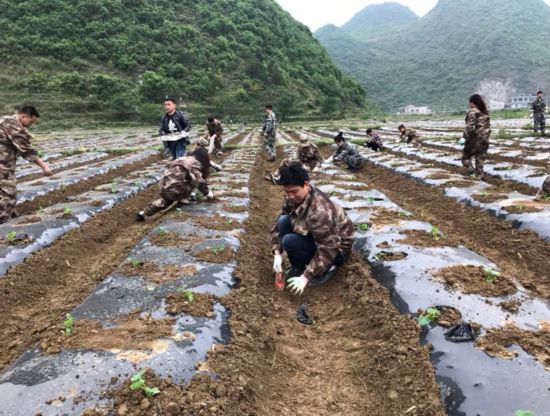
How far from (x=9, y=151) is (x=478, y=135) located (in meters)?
10.4

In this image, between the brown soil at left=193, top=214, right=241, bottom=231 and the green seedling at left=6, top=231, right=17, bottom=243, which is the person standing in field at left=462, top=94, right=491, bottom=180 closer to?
the brown soil at left=193, top=214, right=241, bottom=231

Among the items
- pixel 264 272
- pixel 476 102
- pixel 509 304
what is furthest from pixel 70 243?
pixel 476 102

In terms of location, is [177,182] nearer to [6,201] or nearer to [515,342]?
[6,201]

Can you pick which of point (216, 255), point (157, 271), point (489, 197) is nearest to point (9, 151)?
point (157, 271)

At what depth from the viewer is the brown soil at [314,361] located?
318 cm

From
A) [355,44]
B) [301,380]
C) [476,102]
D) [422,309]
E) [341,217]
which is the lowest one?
[301,380]

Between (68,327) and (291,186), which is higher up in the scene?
(291,186)

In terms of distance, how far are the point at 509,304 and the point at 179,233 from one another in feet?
15.3

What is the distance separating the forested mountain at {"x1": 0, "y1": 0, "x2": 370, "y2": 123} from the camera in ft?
175

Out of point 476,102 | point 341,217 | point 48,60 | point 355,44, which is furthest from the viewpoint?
point 355,44

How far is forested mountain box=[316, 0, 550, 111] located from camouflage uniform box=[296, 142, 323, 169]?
99.3 metres

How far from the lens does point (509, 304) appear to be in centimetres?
412

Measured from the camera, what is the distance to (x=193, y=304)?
14.4ft

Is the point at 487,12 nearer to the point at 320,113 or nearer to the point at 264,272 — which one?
the point at 320,113
